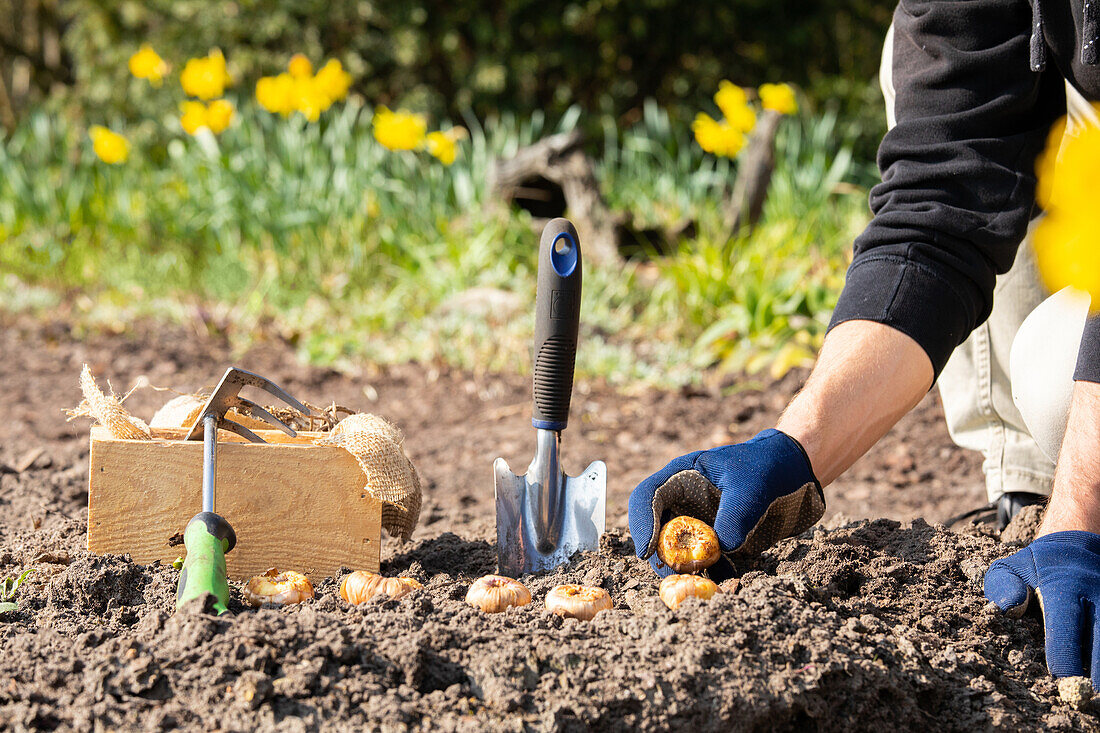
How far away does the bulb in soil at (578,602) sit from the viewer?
4.46 feet

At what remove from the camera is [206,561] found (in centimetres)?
128

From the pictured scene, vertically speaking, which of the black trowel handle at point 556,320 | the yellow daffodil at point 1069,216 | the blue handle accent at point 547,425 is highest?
the yellow daffodil at point 1069,216

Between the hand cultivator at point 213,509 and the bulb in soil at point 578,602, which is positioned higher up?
the hand cultivator at point 213,509

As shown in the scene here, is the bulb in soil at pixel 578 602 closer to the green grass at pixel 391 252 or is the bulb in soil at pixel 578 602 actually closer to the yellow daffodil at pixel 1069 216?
the yellow daffodil at pixel 1069 216

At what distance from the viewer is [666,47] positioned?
7.18m

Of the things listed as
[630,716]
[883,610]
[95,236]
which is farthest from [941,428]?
[95,236]

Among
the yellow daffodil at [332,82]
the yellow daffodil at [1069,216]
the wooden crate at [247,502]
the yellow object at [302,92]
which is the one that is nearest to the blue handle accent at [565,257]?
the wooden crate at [247,502]

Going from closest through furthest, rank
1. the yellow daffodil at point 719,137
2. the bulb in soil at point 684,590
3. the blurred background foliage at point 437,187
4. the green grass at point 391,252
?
the bulb in soil at point 684,590
the green grass at point 391,252
the blurred background foliage at point 437,187
the yellow daffodil at point 719,137

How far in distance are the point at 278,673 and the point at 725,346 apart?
117 inches

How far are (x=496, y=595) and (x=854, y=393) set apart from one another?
0.70m

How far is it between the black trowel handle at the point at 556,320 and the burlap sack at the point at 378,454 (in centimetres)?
24

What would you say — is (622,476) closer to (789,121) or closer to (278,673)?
(278,673)

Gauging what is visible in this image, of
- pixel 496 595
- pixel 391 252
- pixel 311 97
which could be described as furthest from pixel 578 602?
pixel 311 97

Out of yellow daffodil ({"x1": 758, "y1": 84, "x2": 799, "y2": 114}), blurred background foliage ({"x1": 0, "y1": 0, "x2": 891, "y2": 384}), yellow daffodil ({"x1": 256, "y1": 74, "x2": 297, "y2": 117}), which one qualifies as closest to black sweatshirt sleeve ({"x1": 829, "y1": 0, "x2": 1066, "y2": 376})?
blurred background foliage ({"x1": 0, "y1": 0, "x2": 891, "y2": 384})
